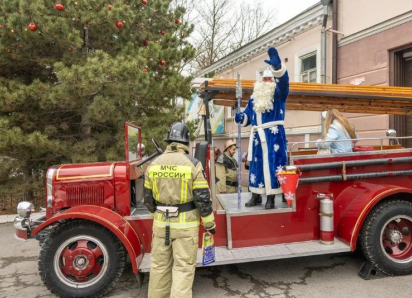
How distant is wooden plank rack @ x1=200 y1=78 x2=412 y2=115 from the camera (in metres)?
3.91

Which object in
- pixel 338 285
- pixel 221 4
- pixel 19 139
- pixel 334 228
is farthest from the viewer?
pixel 221 4

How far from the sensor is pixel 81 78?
18.5 ft

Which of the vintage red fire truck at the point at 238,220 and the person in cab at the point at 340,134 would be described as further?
the person in cab at the point at 340,134

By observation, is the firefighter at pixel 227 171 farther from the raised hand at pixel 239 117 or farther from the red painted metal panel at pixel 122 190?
the red painted metal panel at pixel 122 190

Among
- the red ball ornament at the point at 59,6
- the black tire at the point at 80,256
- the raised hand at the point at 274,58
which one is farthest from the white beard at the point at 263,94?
the red ball ornament at the point at 59,6

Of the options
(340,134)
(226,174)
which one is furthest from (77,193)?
(340,134)

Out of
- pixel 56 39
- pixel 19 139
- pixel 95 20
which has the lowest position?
pixel 19 139

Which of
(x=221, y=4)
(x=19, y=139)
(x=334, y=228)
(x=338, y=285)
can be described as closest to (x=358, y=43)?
(x=334, y=228)

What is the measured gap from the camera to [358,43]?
26.1ft

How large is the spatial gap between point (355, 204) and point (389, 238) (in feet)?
1.98

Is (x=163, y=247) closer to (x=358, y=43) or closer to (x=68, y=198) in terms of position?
(x=68, y=198)

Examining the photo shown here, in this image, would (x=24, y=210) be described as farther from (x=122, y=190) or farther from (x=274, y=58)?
(x=274, y=58)

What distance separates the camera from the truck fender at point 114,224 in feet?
11.0

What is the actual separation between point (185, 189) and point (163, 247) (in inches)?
23.6
